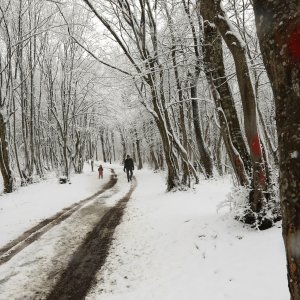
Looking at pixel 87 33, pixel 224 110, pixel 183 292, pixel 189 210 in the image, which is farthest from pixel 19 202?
pixel 87 33

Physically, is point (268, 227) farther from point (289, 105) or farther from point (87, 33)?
point (87, 33)

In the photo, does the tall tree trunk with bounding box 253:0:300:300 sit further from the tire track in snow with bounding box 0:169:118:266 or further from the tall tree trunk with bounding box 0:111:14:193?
the tall tree trunk with bounding box 0:111:14:193

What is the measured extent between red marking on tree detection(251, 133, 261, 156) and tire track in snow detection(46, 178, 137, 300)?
3.47 meters

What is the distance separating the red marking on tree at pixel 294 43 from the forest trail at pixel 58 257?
446 centimetres

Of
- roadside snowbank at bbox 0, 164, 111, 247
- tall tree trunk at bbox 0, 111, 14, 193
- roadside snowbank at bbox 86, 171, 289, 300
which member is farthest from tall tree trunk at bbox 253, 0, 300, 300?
tall tree trunk at bbox 0, 111, 14, 193

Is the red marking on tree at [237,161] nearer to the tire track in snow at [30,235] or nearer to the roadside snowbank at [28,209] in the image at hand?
the tire track in snow at [30,235]

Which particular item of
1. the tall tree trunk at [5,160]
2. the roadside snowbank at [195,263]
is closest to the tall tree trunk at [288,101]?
the roadside snowbank at [195,263]

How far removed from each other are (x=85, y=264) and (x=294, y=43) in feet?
18.4

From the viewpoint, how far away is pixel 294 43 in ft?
6.43

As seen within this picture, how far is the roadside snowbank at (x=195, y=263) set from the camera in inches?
191

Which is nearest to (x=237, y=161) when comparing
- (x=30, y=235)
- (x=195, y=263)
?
(x=195, y=263)

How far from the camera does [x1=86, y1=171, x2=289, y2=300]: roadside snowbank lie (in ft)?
15.9

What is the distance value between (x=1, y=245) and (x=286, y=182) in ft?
24.8

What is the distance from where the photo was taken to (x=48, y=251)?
7387 mm
